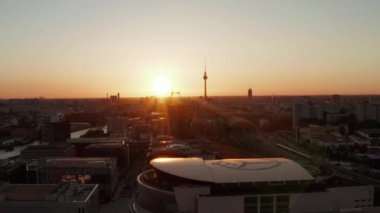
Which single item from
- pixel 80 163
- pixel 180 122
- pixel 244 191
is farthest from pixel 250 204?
pixel 180 122

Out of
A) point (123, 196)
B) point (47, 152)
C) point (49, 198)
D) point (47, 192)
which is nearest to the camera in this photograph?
point (49, 198)

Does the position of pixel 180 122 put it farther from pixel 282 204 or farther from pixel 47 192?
pixel 282 204

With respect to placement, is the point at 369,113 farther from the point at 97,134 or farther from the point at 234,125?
the point at 97,134

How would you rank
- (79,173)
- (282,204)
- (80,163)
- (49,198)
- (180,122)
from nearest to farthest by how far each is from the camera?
(282,204), (49,198), (79,173), (80,163), (180,122)

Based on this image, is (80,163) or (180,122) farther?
(180,122)

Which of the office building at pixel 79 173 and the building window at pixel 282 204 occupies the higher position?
the building window at pixel 282 204

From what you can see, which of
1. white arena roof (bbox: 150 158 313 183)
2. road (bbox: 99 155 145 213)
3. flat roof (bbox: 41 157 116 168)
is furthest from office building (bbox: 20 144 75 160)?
white arena roof (bbox: 150 158 313 183)

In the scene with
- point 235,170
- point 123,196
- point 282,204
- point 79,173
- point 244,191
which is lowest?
point 123,196

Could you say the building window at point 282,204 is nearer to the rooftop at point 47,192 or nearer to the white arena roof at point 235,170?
the white arena roof at point 235,170

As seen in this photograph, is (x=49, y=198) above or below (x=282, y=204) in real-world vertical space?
below

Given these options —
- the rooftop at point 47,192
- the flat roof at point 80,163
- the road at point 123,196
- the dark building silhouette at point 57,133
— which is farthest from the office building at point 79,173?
the dark building silhouette at point 57,133
